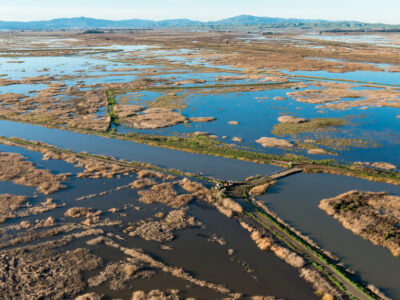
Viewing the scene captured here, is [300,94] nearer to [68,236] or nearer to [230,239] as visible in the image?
[230,239]

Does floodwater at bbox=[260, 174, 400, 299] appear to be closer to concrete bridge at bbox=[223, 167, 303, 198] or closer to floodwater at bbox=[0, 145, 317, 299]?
concrete bridge at bbox=[223, 167, 303, 198]

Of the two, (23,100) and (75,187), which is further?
(23,100)

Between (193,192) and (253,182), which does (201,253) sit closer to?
(193,192)

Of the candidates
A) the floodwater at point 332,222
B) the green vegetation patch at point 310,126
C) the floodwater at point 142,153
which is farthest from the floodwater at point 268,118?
the floodwater at point 332,222

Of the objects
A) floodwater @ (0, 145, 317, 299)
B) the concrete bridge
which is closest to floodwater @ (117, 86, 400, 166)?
the concrete bridge

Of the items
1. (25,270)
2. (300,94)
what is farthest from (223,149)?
(300,94)

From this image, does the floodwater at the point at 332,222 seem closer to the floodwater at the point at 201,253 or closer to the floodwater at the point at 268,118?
the floodwater at the point at 201,253

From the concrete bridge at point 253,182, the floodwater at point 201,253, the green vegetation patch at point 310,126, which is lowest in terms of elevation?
the floodwater at point 201,253
